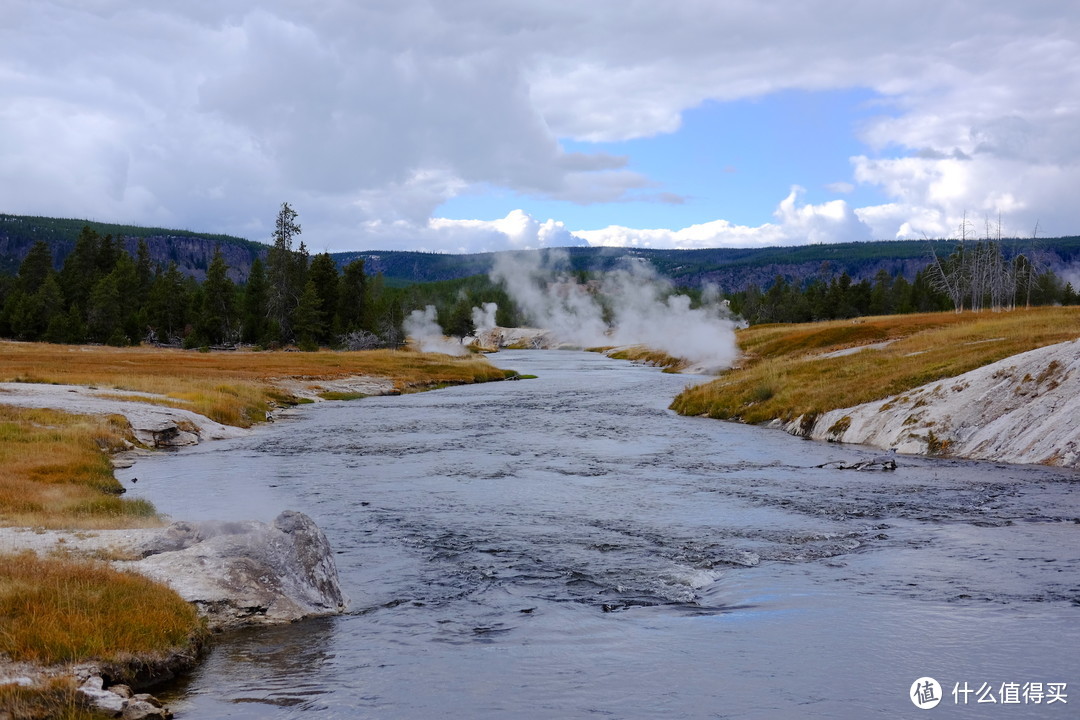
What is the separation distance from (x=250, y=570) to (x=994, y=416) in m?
28.0

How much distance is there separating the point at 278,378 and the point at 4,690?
5606 cm

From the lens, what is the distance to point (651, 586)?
15.6m

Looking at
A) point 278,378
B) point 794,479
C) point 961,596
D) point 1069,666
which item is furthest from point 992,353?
point 278,378

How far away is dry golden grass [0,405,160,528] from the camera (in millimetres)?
17484

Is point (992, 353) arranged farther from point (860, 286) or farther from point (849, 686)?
point (860, 286)

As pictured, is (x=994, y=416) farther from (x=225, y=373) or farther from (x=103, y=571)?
(x=225, y=373)

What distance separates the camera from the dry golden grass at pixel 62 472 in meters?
17.5

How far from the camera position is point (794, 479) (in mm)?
27078

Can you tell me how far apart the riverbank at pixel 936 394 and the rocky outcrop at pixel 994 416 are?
0.12ft

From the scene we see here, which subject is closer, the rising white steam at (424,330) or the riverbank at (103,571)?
the riverbank at (103,571)

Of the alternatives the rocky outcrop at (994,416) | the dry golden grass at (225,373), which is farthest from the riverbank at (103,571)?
the rocky outcrop at (994,416)

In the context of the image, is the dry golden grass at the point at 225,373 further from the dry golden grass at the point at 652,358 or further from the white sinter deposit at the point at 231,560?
the white sinter deposit at the point at 231,560

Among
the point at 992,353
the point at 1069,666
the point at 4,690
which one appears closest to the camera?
the point at 4,690

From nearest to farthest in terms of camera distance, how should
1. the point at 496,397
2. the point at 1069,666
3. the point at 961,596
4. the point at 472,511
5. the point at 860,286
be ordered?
the point at 1069,666 < the point at 961,596 < the point at 472,511 < the point at 496,397 < the point at 860,286
